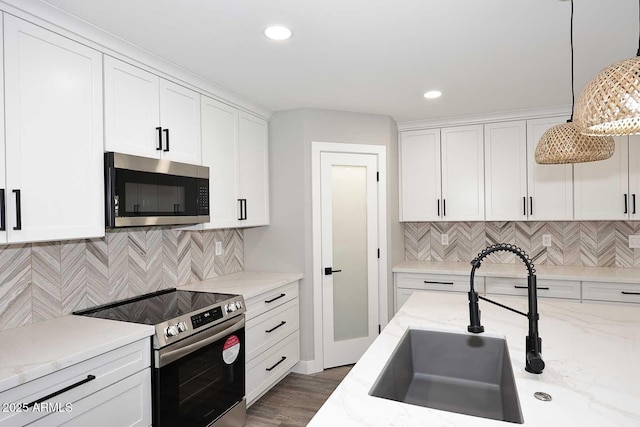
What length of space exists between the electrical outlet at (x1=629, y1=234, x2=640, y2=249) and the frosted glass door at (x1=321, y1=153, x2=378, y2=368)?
238cm

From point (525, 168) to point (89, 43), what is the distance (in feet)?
11.9

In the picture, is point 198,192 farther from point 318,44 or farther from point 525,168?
point 525,168

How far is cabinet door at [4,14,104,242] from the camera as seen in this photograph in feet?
5.54

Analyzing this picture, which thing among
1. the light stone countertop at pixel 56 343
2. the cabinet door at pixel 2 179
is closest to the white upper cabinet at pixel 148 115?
the cabinet door at pixel 2 179

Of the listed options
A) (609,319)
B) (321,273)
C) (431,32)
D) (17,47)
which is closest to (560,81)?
(431,32)

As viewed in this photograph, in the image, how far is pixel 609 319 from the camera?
1962 mm

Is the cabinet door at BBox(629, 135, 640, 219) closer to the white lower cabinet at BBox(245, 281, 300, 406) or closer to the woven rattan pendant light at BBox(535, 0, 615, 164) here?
the woven rattan pendant light at BBox(535, 0, 615, 164)

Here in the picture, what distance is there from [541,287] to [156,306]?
10.3ft

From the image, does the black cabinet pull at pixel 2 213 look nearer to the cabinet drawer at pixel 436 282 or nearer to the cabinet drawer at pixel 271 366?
the cabinet drawer at pixel 271 366

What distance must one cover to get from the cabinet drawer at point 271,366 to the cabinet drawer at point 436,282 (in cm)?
120

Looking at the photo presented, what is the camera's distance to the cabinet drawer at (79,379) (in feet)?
4.63

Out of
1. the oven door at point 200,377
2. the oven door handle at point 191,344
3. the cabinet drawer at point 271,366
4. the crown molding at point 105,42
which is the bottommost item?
the cabinet drawer at point 271,366

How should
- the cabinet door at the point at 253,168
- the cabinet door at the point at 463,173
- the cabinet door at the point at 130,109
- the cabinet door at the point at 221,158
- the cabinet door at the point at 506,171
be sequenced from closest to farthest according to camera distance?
the cabinet door at the point at 130,109
the cabinet door at the point at 221,158
the cabinet door at the point at 253,168
the cabinet door at the point at 506,171
the cabinet door at the point at 463,173

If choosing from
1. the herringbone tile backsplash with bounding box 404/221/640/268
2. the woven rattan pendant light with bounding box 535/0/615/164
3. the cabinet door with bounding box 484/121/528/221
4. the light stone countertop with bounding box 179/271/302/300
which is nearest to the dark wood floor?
the light stone countertop with bounding box 179/271/302/300
